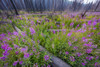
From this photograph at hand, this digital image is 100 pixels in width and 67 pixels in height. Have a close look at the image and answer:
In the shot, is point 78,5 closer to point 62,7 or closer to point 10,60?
point 62,7

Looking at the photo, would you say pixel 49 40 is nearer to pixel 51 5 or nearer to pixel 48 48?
pixel 48 48

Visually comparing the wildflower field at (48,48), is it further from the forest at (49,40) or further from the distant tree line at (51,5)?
the distant tree line at (51,5)

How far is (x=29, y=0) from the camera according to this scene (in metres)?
4.48

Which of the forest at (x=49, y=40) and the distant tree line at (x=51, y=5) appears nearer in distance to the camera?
the forest at (x=49, y=40)

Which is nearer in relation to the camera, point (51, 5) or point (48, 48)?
point (48, 48)

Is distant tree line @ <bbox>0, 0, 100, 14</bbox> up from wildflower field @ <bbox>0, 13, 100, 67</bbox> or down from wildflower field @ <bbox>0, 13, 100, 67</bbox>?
up

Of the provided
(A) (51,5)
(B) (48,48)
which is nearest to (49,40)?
(B) (48,48)

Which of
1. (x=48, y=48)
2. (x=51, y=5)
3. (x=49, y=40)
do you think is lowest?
(x=48, y=48)

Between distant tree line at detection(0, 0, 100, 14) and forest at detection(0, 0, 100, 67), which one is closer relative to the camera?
forest at detection(0, 0, 100, 67)

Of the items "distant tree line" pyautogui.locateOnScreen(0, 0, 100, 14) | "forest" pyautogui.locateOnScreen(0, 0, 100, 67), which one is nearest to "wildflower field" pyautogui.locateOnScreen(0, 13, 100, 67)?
"forest" pyautogui.locateOnScreen(0, 0, 100, 67)

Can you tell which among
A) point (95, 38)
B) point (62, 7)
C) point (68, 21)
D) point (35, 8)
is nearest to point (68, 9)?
point (62, 7)

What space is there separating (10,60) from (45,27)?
210cm

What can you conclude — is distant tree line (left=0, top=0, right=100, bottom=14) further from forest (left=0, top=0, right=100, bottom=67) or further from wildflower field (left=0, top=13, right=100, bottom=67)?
wildflower field (left=0, top=13, right=100, bottom=67)

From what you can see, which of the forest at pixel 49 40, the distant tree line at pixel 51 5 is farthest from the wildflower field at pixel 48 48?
the distant tree line at pixel 51 5
